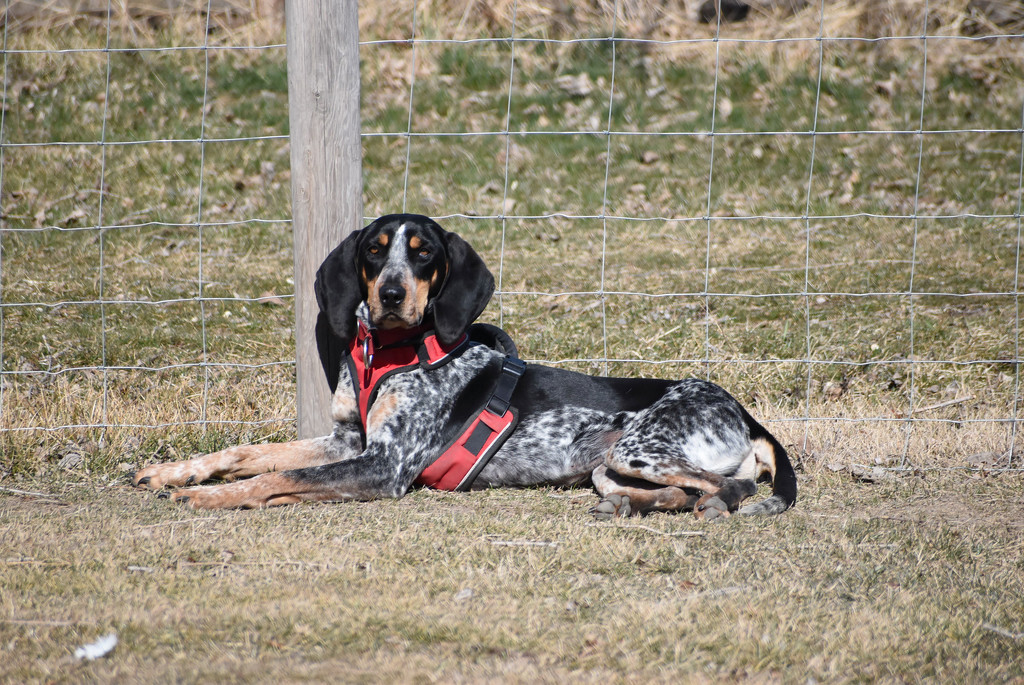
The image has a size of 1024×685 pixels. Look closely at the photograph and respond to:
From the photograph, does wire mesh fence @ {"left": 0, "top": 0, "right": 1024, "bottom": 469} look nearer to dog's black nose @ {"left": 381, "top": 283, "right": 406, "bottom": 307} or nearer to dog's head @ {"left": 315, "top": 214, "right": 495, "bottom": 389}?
dog's head @ {"left": 315, "top": 214, "right": 495, "bottom": 389}

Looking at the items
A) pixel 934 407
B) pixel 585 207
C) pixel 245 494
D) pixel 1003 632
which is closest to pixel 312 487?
pixel 245 494

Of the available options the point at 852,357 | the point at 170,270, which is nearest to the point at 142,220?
the point at 170,270

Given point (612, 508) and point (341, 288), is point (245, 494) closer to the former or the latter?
point (341, 288)

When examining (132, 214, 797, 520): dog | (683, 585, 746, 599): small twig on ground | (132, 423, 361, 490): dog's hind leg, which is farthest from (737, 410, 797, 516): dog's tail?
(132, 423, 361, 490): dog's hind leg

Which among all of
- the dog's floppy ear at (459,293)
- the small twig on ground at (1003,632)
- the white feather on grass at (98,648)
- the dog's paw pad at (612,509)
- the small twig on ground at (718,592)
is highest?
the dog's floppy ear at (459,293)

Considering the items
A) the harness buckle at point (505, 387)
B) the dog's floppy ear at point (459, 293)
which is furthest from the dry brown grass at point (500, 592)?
the dog's floppy ear at point (459, 293)

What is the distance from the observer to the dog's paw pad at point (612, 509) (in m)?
3.93

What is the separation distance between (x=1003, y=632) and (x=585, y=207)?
6.58 metres

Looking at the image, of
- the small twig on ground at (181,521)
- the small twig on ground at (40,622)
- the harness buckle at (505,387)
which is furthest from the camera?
the harness buckle at (505,387)

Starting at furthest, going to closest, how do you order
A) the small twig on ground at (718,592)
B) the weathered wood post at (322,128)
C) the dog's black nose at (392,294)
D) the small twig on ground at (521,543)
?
the weathered wood post at (322,128) < the dog's black nose at (392,294) < the small twig on ground at (521,543) < the small twig on ground at (718,592)

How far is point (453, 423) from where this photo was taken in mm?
4348

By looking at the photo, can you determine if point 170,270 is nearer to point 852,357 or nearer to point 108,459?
point 108,459

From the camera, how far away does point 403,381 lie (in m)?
4.28

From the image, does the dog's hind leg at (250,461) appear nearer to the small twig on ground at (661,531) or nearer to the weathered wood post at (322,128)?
the weathered wood post at (322,128)
